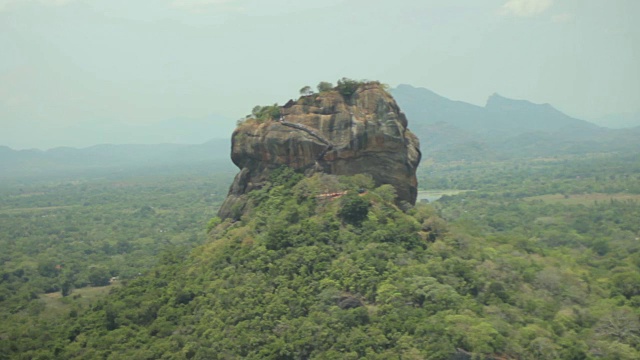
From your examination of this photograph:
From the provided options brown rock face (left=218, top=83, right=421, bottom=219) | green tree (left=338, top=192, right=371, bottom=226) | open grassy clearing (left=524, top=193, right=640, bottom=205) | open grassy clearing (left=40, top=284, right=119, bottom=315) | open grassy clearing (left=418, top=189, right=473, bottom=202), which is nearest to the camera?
green tree (left=338, top=192, right=371, bottom=226)

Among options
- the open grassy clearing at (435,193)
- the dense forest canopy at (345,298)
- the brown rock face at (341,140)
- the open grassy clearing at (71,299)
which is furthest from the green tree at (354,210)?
the open grassy clearing at (435,193)

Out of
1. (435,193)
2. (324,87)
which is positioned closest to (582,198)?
(435,193)

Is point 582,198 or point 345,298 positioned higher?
point 345,298

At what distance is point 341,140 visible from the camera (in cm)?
3969

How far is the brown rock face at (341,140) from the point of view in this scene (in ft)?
129

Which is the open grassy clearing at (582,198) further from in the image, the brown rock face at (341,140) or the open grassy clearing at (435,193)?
the brown rock face at (341,140)

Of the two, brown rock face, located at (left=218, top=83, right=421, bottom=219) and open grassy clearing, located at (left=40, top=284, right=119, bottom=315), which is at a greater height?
brown rock face, located at (left=218, top=83, right=421, bottom=219)

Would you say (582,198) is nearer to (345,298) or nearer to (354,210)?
(354,210)

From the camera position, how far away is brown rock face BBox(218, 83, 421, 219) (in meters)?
39.5

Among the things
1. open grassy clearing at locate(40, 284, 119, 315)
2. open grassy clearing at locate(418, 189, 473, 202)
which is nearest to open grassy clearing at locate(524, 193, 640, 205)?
open grassy clearing at locate(418, 189, 473, 202)

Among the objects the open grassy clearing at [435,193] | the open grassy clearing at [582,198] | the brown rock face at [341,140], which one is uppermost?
the brown rock face at [341,140]

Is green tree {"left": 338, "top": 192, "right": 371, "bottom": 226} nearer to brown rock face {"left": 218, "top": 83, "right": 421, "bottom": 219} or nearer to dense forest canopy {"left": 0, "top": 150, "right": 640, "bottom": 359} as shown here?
Result: dense forest canopy {"left": 0, "top": 150, "right": 640, "bottom": 359}

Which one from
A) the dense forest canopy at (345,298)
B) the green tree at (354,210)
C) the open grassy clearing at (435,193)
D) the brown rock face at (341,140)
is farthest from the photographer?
the open grassy clearing at (435,193)

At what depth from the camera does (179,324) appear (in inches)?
1216
